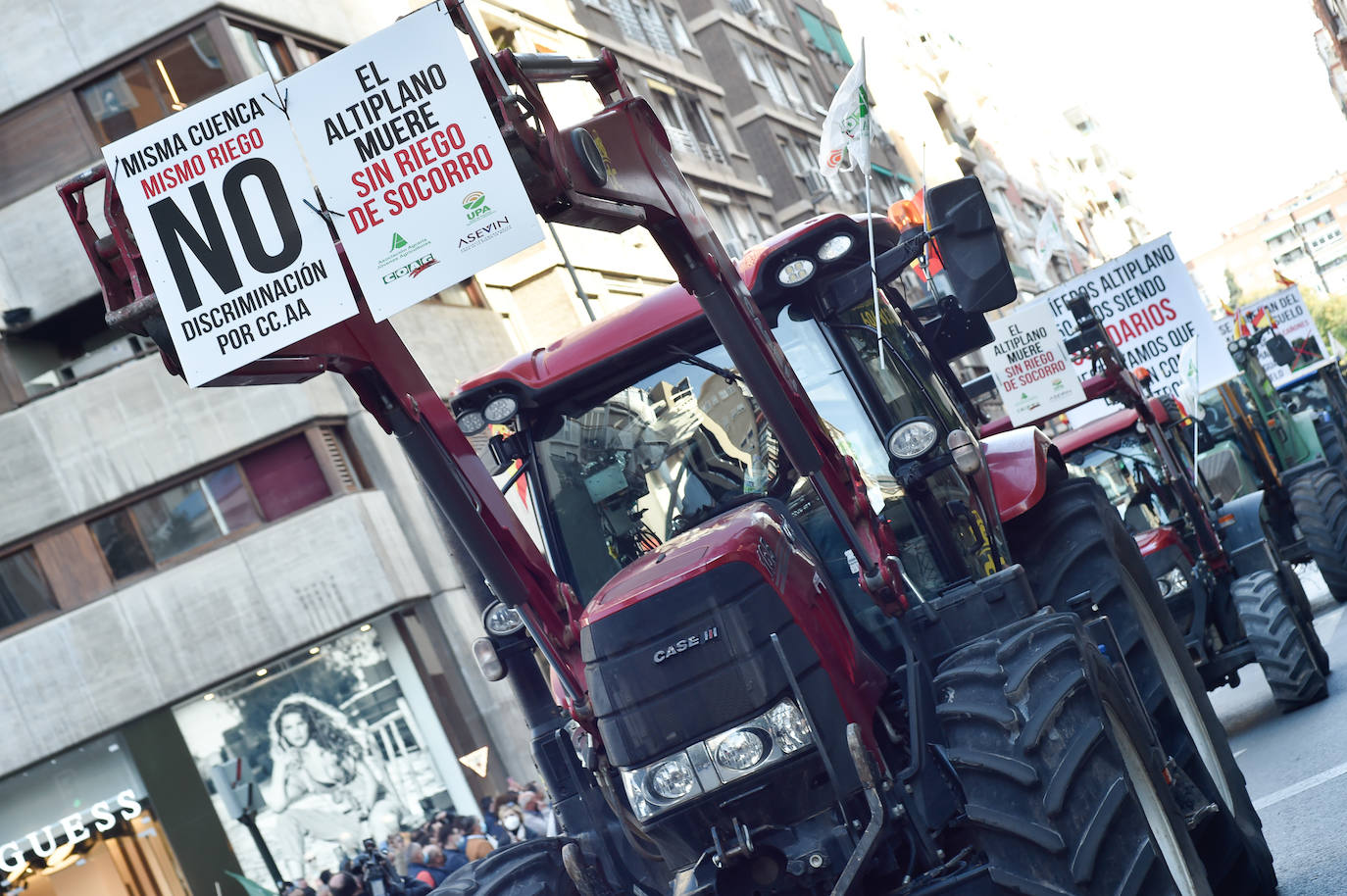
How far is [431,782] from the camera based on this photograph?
20.8 metres

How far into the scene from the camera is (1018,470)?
7176mm

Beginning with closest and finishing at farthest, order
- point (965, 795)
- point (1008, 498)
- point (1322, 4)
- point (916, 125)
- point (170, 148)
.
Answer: point (965, 795), point (170, 148), point (1008, 498), point (916, 125), point (1322, 4)

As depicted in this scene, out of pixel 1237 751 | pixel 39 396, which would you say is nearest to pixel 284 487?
pixel 39 396

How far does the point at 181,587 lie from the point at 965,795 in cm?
1762

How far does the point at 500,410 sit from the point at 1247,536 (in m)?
7.34

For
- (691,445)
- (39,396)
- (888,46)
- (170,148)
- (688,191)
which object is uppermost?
(888,46)

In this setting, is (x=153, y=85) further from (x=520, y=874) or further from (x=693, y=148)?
(x=520, y=874)

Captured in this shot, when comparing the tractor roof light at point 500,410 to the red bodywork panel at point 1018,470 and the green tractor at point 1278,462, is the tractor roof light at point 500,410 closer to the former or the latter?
the red bodywork panel at point 1018,470

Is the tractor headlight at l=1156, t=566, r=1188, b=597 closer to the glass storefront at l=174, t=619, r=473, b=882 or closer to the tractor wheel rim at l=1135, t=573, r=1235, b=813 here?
the tractor wheel rim at l=1135, t=573, r=1235, b=813

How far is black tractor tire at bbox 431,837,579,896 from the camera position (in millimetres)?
5668

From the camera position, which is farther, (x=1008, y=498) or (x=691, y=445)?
(x=1008, y=498)

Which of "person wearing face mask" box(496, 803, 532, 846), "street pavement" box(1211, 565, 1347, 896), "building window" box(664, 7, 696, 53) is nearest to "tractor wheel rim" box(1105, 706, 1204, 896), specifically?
"street pavement" box(1211, 565, 1347, 896)

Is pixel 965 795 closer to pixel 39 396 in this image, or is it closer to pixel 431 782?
pixel 431 782

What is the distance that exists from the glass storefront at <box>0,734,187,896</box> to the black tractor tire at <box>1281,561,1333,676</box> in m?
14.0
